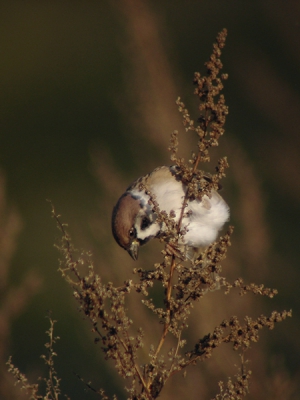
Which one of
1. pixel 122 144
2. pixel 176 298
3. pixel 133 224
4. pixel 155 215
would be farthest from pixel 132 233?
pixel 122 144

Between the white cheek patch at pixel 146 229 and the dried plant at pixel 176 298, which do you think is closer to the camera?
the dried plant at pixel 176 298

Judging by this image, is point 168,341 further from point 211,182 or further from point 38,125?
point 38,125

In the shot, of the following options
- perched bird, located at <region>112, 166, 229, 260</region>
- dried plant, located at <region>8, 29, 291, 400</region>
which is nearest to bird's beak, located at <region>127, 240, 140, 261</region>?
perched bird, located at <region>112, 166, 229, 260</region>

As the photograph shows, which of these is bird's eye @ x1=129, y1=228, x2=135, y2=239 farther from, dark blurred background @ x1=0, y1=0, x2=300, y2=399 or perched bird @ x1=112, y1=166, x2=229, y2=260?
dark blurred background @ x1=0, y1=0, x2=300, y2=399

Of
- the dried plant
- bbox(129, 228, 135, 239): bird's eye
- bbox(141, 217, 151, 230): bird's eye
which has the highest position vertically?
bbox(141, 217, 151, 230): bird's eye

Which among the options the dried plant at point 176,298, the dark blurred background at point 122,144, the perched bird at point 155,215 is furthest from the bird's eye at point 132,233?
the dried plant at point 176,298

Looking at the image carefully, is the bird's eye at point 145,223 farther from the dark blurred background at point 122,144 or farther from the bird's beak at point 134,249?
the dark blurred background at point 122,144
